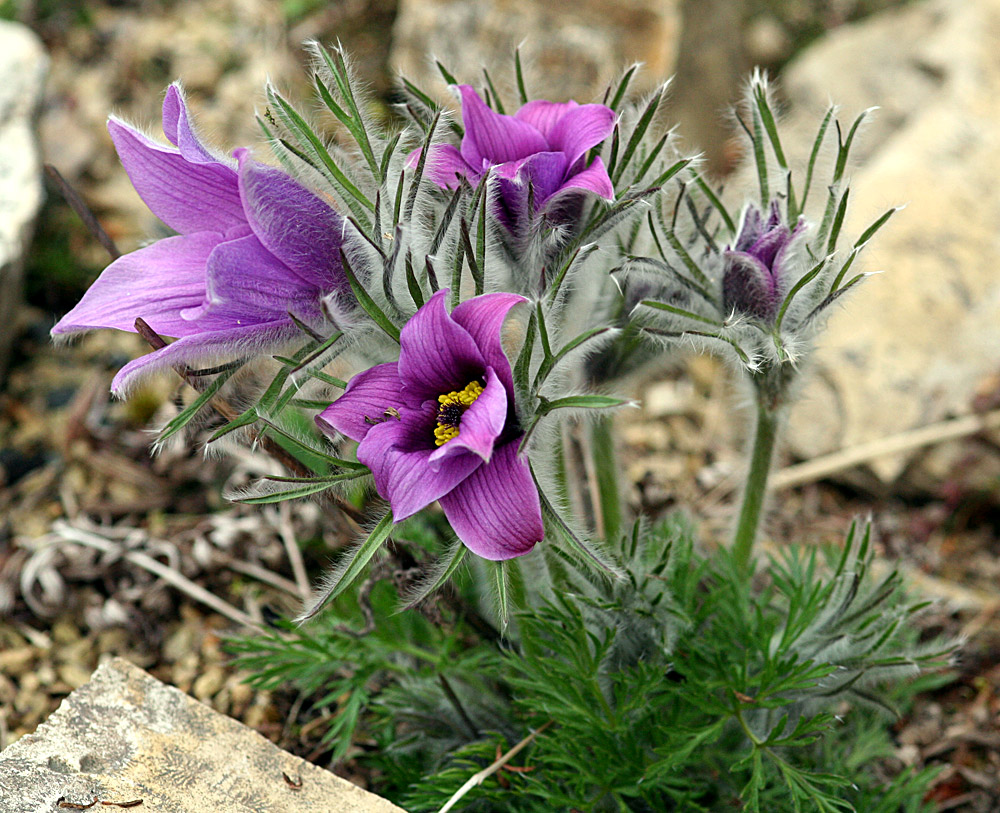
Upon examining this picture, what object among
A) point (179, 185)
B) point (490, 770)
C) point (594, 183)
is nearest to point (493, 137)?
point (594, 183)

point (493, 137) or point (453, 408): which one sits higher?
point (493, 137)

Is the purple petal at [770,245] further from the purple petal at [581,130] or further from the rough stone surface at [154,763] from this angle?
the rough stone surface at [154,763]

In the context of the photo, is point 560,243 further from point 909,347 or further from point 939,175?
point 939,175

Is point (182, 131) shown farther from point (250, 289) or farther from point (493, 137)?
point (493, 137)

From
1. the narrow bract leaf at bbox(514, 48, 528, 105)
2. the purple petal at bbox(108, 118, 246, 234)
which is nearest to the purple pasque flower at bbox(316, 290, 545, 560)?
the purple petal at bbox(108, 118, 246, 234)

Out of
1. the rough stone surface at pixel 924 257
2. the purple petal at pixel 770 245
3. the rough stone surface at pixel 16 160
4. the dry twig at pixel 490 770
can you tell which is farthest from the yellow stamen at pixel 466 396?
the rough stone surface at pixel 16 160

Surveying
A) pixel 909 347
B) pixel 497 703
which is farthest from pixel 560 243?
pixel 909 347

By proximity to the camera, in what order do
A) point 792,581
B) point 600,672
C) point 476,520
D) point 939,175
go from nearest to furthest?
1. point 476,520
2. point 600,672
3. point 792,581
4. point 939,175
